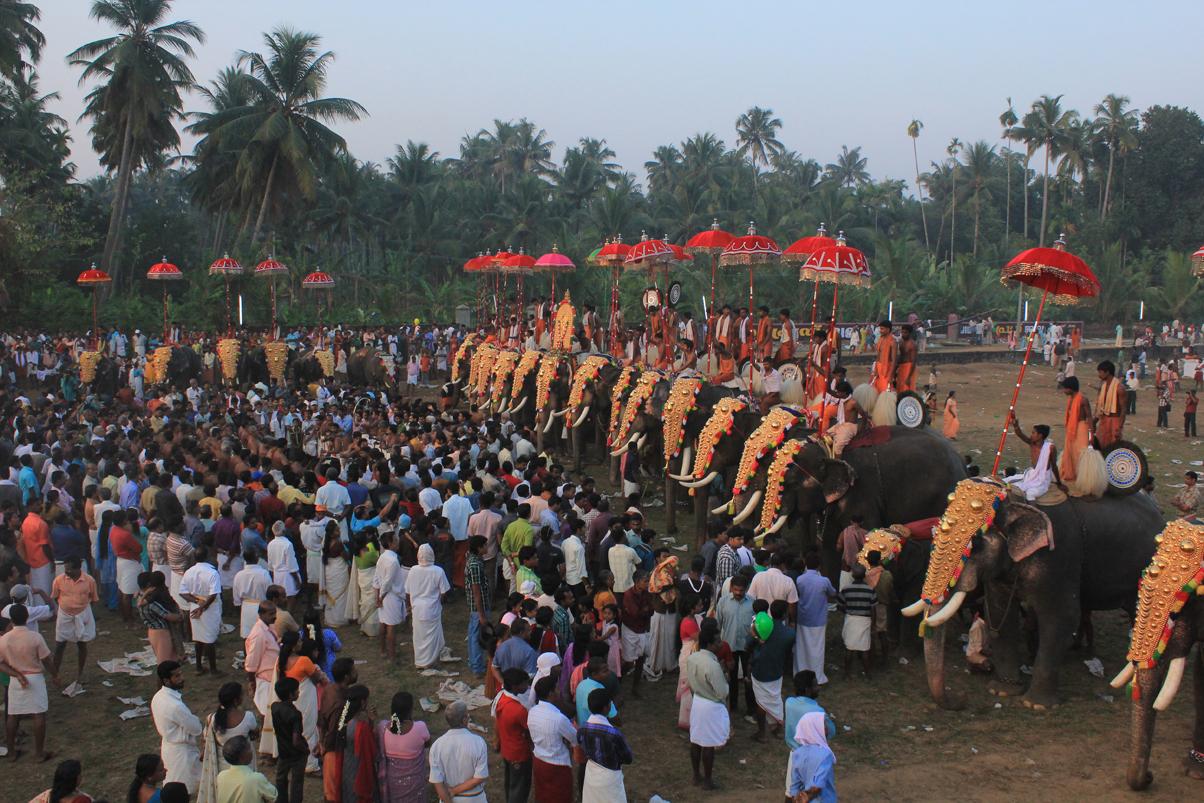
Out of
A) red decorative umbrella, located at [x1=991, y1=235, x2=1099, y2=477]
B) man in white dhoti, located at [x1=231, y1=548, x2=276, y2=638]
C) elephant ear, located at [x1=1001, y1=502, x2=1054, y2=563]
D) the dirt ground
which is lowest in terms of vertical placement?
the dirt ground

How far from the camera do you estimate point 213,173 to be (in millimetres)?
44188

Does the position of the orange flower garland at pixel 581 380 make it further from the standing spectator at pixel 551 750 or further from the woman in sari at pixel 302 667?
the standing spectator at pixel 551 750

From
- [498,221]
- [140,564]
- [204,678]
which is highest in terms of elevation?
[498,221]

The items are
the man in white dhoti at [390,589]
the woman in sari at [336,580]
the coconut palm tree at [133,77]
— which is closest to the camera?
the man in white dhoti at [390,589]

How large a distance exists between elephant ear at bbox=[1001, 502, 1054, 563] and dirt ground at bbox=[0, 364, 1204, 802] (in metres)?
1.48

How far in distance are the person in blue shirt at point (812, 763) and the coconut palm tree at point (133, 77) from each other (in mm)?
38638

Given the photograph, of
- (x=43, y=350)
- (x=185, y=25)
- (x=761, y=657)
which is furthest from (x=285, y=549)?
(x=185, y=25)

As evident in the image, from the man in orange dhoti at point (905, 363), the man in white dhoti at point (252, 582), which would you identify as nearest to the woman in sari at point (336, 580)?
the man in white dhoti at point (252, 582)

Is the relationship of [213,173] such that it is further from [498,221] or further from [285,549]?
[285,549]

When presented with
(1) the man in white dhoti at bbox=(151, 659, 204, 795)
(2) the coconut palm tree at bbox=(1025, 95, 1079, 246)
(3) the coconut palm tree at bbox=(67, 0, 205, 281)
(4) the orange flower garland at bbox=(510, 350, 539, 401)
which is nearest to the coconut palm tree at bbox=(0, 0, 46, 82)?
(3) the coconut palm tree at bbox=(67, 0, 205, 281)

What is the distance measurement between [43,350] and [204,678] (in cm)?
2223

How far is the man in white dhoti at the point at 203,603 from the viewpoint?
9.55 metres

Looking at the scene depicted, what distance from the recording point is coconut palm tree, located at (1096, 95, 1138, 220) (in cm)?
5520

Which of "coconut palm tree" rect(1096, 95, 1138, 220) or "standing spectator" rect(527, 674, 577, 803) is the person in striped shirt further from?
"coconut palm tree" rect(1096, 95, 1138, 220)
